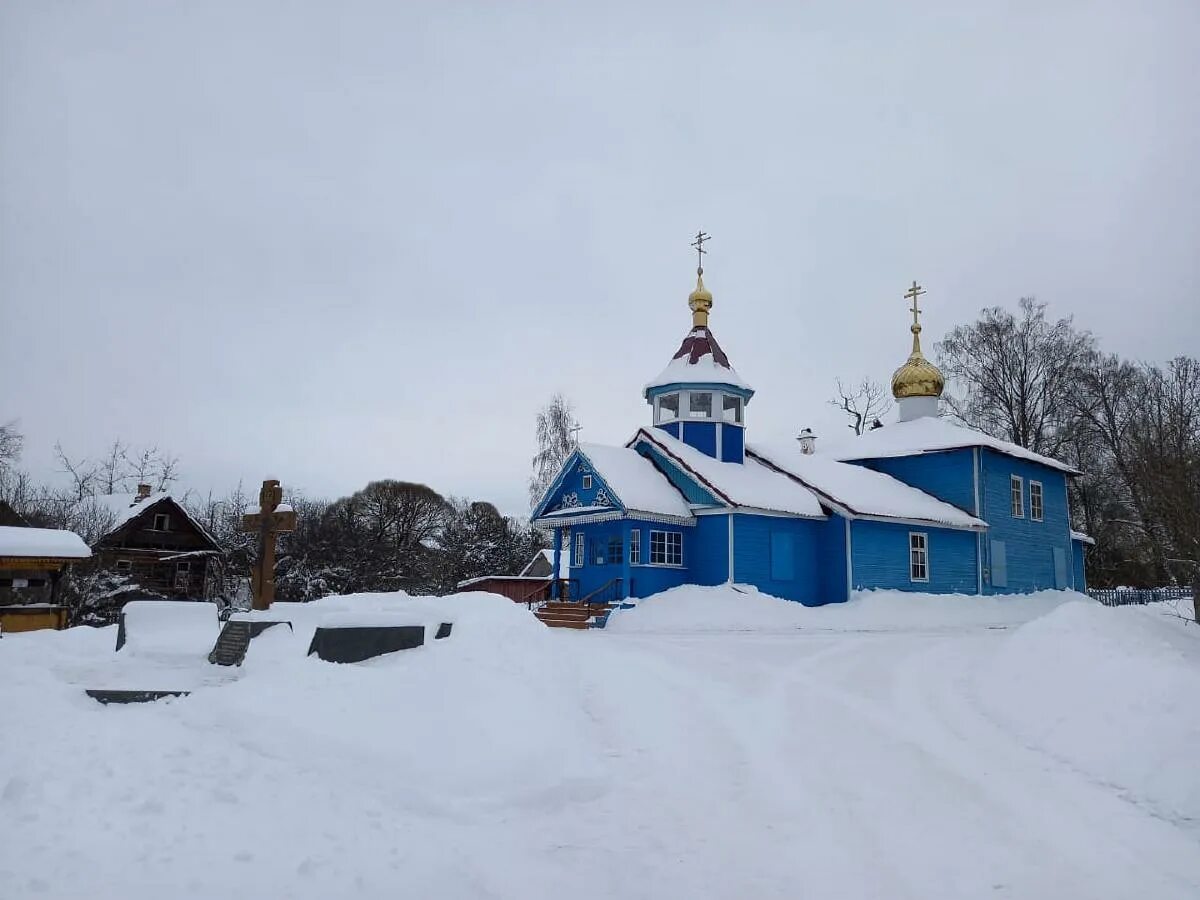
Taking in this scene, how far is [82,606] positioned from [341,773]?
65.9 ft

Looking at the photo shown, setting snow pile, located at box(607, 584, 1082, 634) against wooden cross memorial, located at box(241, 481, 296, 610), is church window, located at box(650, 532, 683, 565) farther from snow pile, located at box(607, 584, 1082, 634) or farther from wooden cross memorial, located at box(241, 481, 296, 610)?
wooden cross memorial, located at box(241, 481, 296, 610)

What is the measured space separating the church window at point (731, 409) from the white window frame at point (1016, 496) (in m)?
10.1

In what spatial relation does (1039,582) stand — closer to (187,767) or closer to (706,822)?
(706,822)

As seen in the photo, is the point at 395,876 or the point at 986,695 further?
the point at 986,695

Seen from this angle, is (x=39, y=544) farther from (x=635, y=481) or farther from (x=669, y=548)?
(x=669, y=548)

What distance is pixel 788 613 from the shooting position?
21734mm

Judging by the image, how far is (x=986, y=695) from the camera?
993 centimetres

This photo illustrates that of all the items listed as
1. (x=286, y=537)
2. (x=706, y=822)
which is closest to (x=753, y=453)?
(x=286, y=537)

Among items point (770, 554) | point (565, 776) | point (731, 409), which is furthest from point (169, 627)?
point (731, 409)

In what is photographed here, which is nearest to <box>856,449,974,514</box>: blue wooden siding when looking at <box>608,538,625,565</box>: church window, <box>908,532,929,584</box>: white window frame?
<box>908,532,929,584</box>: white window frame

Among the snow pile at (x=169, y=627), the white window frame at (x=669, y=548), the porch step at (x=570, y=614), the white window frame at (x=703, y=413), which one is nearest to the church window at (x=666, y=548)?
the white window frame at (x=669, y=548)

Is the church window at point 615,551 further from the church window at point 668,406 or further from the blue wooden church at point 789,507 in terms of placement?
the church window at point 668,406

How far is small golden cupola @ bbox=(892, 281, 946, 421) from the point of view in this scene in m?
32.4

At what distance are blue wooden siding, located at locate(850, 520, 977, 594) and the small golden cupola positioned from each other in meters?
6.33
